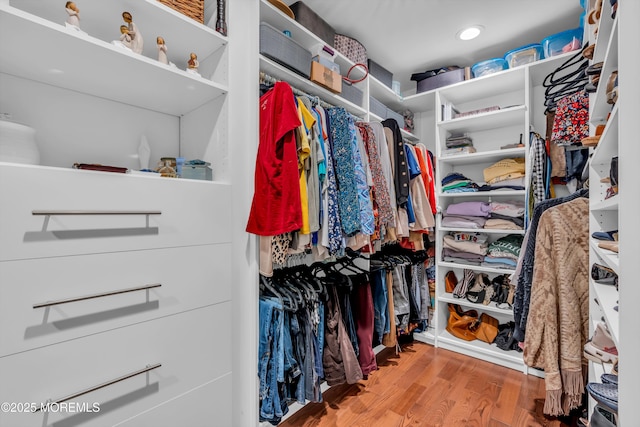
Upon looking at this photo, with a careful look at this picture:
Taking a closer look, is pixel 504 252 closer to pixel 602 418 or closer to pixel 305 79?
pixel 602 418

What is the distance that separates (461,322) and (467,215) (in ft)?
3.07

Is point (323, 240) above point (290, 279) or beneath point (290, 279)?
above

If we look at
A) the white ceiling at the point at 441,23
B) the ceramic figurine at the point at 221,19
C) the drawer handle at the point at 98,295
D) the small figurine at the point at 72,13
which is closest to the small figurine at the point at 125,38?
the small figurine at the point at 72,13

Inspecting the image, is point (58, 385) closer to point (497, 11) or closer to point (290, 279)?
point (290, 279)

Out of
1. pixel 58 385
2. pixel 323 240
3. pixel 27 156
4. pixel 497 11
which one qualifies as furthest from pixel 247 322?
pixel 497 11

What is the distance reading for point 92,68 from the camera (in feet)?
3.50

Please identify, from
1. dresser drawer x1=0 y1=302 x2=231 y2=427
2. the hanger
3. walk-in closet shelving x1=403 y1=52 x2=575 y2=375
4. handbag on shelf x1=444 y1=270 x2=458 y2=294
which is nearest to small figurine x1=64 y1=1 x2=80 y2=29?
dresser drawer x1=0 y1=302 x2=231 y2=427

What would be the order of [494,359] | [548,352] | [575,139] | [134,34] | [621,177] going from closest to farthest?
[621,177], [134,34], [548,352], [575,139], [494,359]

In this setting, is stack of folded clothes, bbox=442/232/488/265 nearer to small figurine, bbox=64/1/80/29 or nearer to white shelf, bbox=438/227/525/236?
white shelf, bbox=438/227/525/236

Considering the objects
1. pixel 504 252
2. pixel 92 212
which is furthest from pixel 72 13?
pixel 504 252

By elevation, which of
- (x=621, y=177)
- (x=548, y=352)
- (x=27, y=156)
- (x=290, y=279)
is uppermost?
(x=27, y=156)

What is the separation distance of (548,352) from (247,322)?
141cm

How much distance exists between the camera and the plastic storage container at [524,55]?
2.05m

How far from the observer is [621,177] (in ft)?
1.76
